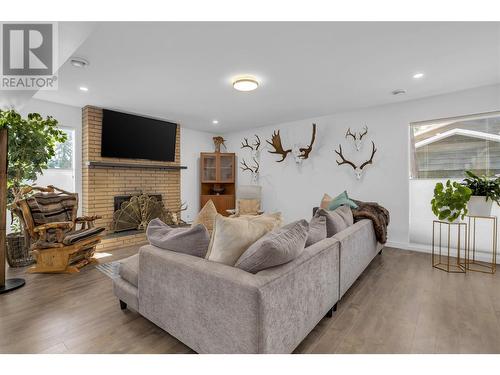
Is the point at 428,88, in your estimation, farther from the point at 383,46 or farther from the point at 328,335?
the point at 328,335

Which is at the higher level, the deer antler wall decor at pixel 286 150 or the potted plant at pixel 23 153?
the deer antler wall decor at pixel 286 150

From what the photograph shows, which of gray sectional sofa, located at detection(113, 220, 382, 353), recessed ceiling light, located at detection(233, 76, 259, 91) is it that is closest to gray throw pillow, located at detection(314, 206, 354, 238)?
gray sectional sofa, located at detection(113, 220, 382, 353)

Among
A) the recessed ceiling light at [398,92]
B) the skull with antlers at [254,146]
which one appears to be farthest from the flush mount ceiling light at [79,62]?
the recessed ceiling light at [398,92]

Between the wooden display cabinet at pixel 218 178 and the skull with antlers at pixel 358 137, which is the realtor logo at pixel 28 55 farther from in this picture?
the skull with antlers at pixel 358 137

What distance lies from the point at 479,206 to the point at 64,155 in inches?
237

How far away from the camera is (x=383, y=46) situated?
2256mm

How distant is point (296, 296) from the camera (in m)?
1.40

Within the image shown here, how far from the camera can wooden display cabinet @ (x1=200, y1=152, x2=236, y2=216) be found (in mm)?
5844

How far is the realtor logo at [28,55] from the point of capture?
1.91 metres

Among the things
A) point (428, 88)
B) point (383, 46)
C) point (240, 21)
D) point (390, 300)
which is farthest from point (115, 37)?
point (428, 88)

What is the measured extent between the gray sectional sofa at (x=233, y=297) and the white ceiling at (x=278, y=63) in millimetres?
1775

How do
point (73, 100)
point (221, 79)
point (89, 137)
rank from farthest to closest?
point (89, 137)
point (73, 100)
point (221, 79)

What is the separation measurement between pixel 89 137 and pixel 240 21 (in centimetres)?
349

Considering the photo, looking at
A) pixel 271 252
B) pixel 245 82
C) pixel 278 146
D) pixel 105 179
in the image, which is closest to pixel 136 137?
pixel 105 179
